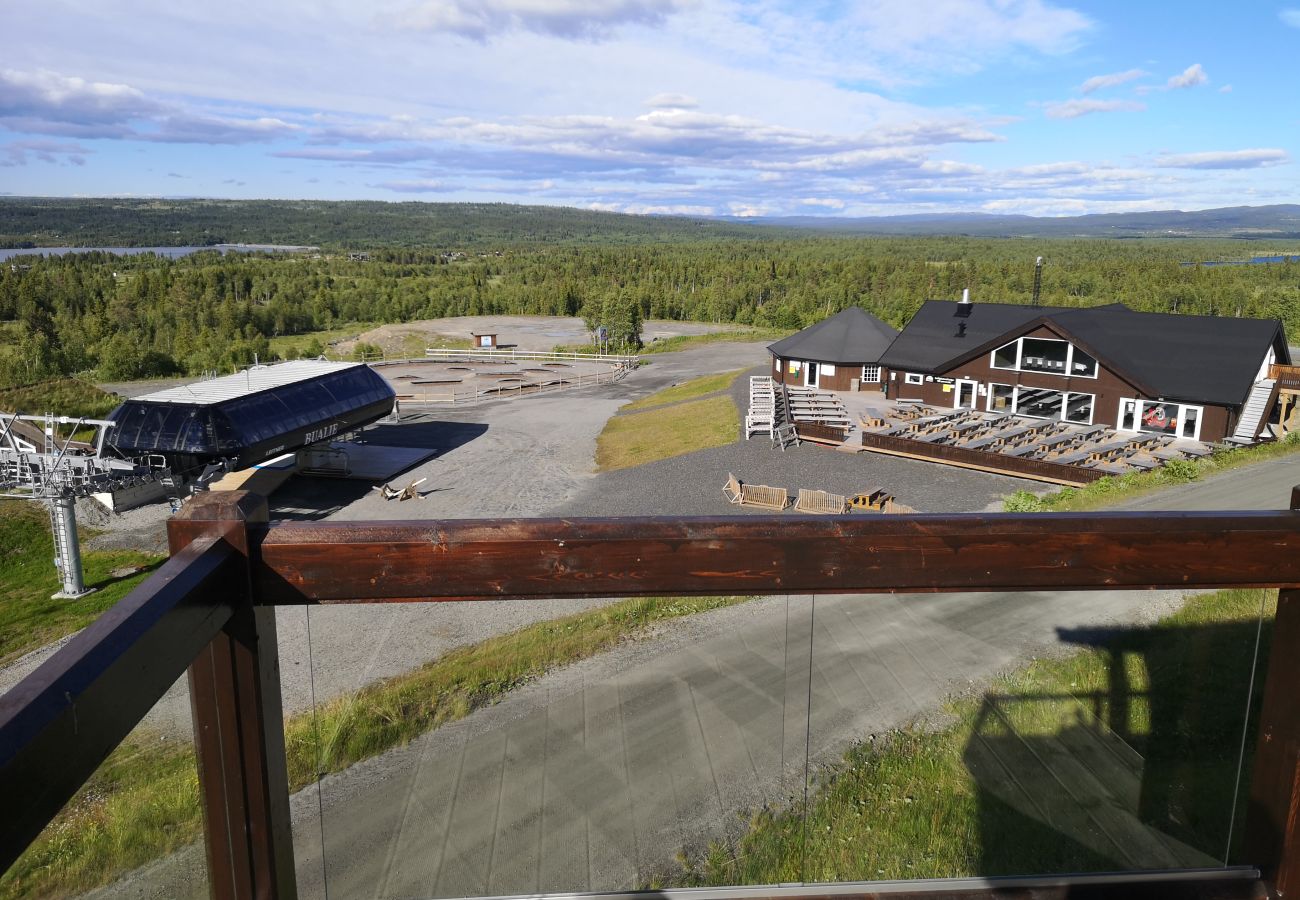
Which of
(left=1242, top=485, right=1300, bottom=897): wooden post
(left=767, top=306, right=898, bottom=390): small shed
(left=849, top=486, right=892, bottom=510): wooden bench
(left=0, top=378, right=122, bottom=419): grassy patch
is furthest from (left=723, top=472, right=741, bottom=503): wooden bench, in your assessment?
(left=0, top=378, right=122, bottom=419): grassy patch

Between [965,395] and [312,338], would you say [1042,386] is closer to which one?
[965,395]

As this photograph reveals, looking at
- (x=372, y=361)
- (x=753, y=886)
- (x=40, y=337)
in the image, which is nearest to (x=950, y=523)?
(x=753, y=886)

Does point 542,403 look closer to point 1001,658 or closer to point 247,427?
point 247,427

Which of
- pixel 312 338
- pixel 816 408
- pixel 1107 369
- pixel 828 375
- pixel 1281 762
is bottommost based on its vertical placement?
pixel 312 338

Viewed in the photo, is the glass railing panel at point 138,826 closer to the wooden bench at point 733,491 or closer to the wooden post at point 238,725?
the wooden post at point 238,725

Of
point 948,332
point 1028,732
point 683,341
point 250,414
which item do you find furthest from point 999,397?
point 683,341
